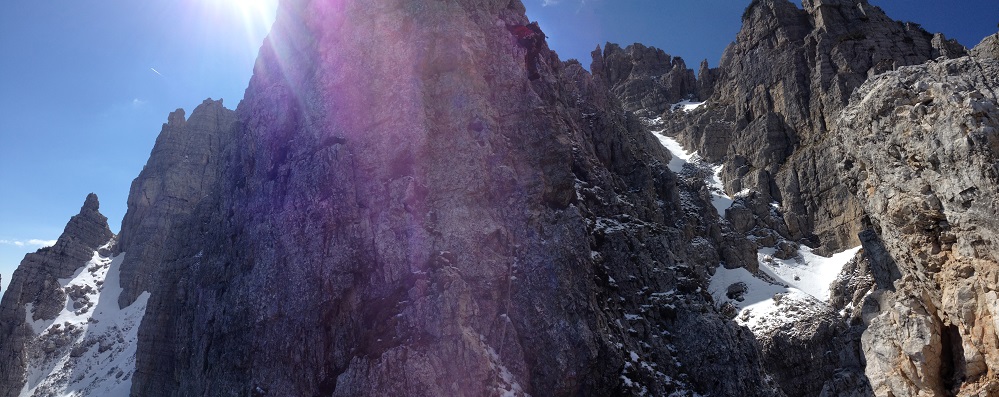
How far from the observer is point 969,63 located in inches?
561

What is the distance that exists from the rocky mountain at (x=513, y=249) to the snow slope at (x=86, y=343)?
375 centimetres

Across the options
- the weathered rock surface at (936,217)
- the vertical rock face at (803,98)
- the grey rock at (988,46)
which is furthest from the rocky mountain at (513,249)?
the vertical rock face at (803,98)

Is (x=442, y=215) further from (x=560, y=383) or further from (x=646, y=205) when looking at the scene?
(x=646, y=205)

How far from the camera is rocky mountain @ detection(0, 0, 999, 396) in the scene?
1406cm

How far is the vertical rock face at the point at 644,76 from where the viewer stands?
123688 mm

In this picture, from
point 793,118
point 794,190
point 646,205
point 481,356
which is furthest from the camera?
point 793,118

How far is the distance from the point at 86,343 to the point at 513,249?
72305 mm

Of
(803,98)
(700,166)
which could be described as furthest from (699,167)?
(803,98)

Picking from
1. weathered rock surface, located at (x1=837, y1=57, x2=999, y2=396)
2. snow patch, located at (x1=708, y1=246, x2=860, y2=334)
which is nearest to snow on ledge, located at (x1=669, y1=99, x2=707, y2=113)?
snow patch, located at (x1=708, y1=246, x2=860, y2=334)

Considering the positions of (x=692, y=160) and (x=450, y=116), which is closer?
(x=450, y=116)

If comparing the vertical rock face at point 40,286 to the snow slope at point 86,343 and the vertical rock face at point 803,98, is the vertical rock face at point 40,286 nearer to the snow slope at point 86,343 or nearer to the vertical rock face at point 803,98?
the snow slope at point 86,343

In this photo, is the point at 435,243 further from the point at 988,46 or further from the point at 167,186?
the point at 167,186

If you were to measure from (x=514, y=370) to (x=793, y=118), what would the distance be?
71684 mm

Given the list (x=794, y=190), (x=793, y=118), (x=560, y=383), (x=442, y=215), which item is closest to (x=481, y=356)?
(x=560, y=383)
